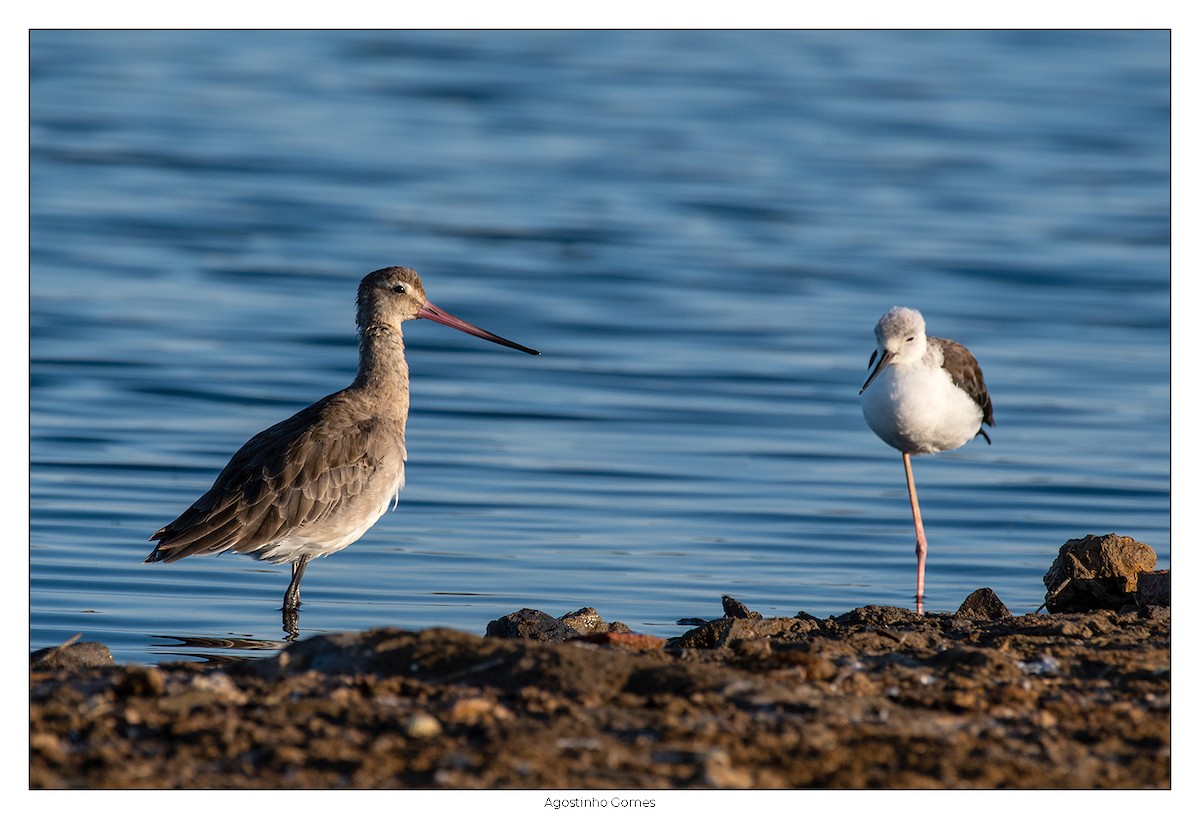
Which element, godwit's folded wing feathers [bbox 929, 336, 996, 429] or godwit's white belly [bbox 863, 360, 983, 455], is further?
godwit's folded wing feathers [bbox 929, 336, 996, 429]

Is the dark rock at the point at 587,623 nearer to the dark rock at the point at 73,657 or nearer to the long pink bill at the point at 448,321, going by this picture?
the dark rock at the point at 73,657

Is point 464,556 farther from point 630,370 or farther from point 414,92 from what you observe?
point 414,92

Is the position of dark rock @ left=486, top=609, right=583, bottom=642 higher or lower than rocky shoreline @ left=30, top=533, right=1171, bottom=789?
higher

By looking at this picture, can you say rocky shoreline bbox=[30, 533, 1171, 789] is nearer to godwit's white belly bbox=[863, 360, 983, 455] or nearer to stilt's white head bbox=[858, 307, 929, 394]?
godwit's white belly bbox=[863, 360, 983, 455]

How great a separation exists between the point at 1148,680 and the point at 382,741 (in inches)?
109

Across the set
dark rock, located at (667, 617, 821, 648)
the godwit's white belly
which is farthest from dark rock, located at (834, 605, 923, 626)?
the godwit's white belly

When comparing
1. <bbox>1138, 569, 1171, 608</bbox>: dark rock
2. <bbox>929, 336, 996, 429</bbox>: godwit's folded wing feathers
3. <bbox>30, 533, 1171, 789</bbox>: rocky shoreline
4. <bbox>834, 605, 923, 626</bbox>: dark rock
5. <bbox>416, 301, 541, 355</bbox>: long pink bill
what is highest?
<bbox>416, 301, 541, 355</bbox>: long pink bill

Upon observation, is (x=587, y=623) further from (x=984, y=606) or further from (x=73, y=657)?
(x=73, y=657)

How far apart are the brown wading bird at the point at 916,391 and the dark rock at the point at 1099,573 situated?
99 cm

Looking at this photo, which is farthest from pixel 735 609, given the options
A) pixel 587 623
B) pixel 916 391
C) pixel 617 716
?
pixel 617 716

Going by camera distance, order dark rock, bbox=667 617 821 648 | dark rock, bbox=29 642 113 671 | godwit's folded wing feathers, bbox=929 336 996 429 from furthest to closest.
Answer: godwit's folded wing feathers, bbox=929 336 996 429, dark rock, bbox=667 617 821 648, dark rock, bbox=29 642 113 671

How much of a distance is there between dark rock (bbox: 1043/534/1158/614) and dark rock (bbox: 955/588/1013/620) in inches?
10.1

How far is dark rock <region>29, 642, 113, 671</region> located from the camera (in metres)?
6.57

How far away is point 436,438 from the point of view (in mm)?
→ 13680
